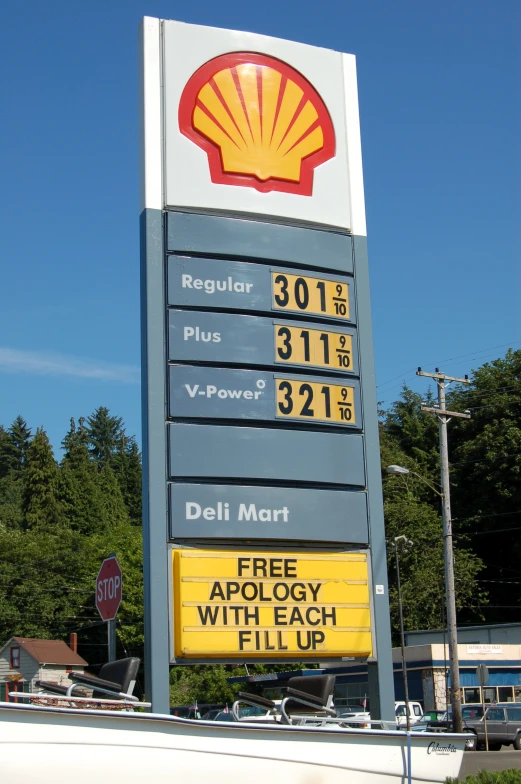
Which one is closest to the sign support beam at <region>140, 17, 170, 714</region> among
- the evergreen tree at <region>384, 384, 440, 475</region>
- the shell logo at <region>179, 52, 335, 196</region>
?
the shell logo at <region>179, 52, 335, 196</region>

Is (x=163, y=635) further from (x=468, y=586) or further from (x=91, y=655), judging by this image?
(x=91, y=655)

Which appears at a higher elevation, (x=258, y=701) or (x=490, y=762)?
(x=258, y=701)

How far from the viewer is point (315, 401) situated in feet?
31.3

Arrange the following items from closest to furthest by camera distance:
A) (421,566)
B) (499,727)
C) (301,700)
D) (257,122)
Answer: (301,700) → (257,122) → (499,727) → (421,566)

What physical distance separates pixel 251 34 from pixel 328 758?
24.1 feet

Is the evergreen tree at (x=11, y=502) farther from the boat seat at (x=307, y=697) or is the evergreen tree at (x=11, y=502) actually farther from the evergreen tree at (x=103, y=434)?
the boat seat at (x=307, y=697)

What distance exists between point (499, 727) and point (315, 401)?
22.2 metres

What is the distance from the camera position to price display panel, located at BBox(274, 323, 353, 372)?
375 inches

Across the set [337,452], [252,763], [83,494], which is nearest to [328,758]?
[252,763]

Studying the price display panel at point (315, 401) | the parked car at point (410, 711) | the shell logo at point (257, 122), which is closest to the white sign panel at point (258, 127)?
the shell logo at point (257, 122)

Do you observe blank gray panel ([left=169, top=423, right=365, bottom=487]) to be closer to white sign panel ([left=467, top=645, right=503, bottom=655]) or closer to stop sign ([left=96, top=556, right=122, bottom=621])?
stop sign ([left=96, top=556, right=122, bottom=621])

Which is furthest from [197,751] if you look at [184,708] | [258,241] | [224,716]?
[224,716]

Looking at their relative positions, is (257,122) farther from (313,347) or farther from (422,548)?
(422,548)

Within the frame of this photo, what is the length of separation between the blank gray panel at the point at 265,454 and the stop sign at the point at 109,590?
223 inches
